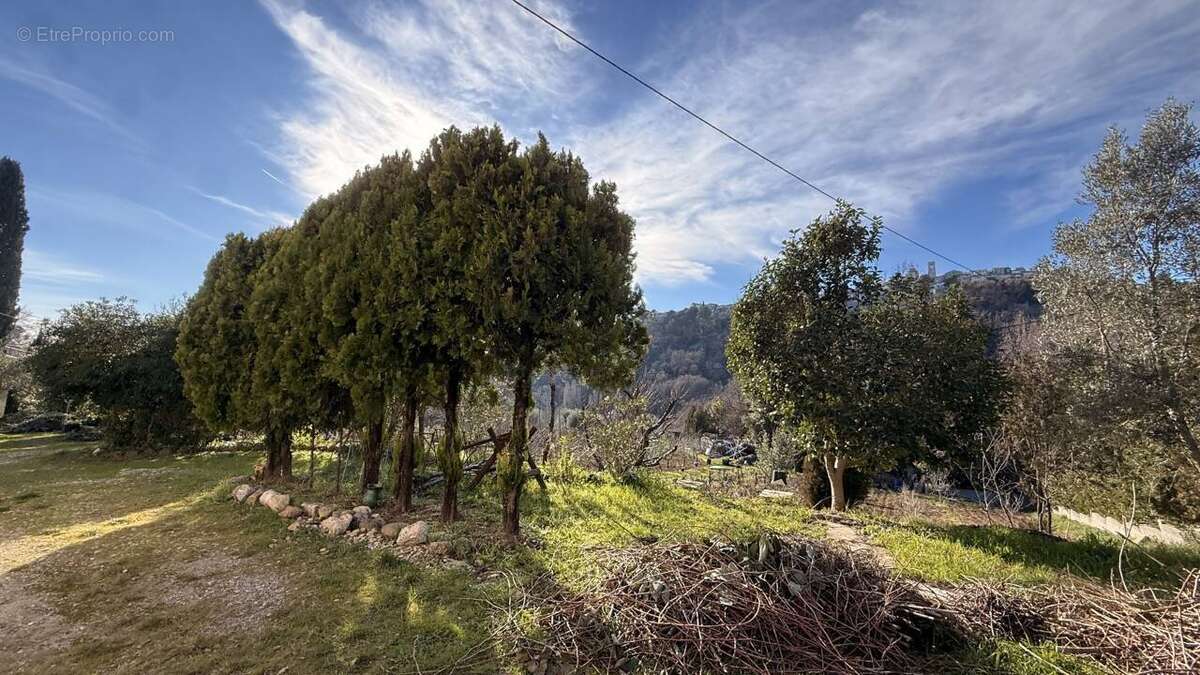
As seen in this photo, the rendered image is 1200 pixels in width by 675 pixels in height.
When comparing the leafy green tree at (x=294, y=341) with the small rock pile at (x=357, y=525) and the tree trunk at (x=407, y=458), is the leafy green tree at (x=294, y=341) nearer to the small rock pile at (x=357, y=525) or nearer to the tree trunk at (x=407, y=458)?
the tree trunk at (x=407, y=458)

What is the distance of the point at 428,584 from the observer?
173 inches

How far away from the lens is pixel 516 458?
556 cm

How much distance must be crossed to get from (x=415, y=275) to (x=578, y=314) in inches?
78.0

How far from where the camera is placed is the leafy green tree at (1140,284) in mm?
6328

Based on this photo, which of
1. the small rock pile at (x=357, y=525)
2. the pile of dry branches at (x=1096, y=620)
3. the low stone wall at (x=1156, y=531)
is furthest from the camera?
the low stone wall at (x=1156, y=531)

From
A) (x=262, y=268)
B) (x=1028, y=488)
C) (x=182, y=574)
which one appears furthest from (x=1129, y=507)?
(x=262, y=268)

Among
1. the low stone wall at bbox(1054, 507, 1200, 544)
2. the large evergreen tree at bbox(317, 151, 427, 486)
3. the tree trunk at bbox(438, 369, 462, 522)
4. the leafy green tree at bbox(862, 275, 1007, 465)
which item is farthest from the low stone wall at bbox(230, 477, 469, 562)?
the low stone wall at bbox(1054, 507, 1200, 544)

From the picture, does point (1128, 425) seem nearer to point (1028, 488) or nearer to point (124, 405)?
point (1028, 488)

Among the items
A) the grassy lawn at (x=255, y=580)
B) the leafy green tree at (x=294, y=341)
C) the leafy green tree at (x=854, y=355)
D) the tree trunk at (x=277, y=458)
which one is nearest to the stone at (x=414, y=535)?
the grassy lawn at (x=255, y=580)

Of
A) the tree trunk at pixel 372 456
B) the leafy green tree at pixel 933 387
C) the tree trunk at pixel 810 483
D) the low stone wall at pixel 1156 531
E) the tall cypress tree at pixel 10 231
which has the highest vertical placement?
the tall cypress tree at pixel 10 231

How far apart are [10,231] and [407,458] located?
120 feet

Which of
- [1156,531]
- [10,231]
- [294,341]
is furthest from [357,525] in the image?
[10,231]

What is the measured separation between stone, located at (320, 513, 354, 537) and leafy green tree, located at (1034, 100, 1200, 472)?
981 centimetres

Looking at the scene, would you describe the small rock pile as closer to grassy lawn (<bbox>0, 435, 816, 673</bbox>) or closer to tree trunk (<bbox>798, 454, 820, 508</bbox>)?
grassy lawn (<bbox>0, 435, 816, 673</bbox>)
